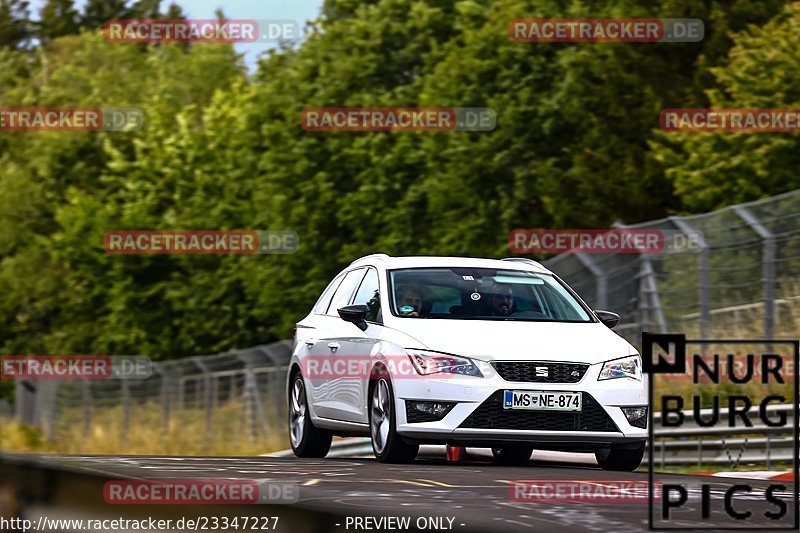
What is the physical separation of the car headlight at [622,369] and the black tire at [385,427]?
143 centimetres

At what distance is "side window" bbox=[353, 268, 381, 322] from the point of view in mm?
13070

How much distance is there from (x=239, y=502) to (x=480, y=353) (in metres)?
6.07

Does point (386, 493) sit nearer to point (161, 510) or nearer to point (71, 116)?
point (161, 510)

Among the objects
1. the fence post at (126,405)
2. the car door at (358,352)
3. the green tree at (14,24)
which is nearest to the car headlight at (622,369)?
the car door at (358,352)

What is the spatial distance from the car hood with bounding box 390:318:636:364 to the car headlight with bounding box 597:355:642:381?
46mm

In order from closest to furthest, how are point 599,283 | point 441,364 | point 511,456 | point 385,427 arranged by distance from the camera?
point 441,364
point 385,427
point 511,456
point 599,283

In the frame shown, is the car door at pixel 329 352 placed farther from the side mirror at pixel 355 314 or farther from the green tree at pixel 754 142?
the green tree at pixel 754 142

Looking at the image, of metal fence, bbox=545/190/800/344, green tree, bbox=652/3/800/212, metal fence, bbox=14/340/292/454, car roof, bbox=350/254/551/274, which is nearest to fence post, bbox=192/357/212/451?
metal fence, bbox=14/340/292/454

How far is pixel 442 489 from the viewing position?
9.61 meters

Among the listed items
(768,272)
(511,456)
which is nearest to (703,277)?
(768,272)

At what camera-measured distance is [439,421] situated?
1166cm

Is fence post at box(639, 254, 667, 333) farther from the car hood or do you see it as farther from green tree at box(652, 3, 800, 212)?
green tree at box(652, 3, 800, 212)

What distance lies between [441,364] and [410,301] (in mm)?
1242

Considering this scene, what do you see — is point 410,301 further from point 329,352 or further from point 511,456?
point 511,456
